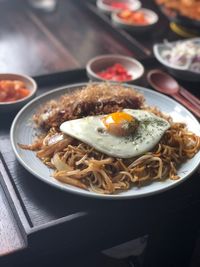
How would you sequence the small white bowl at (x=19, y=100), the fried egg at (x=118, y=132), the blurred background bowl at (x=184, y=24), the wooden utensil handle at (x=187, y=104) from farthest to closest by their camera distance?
1. the blurred background bowl at (x=184, y=24)
2. the wooden utensil handle at (x=187, y=104)
3. the small white bowl at (x=19, y=100)
4. the fried egg at (x=118, y=132)

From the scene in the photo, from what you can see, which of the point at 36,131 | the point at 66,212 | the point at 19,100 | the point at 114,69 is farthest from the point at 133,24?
the point at 66,212

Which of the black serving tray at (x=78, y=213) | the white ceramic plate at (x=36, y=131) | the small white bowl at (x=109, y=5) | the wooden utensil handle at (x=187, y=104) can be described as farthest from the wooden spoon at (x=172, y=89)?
the small white bowl at (x=109, y=5)

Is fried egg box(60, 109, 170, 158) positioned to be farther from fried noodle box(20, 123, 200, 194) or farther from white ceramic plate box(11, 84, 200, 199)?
white ceramic plate box(11, 84, 200, 199)

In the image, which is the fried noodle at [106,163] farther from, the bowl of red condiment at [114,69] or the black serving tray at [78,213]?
the bowl of red condiment at [114,69]

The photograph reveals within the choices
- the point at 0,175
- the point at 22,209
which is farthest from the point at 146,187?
the point at 0,175

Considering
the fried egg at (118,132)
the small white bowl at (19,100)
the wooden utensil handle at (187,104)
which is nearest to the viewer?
the fried egg at (118,132)

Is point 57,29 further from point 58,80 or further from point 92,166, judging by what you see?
point 92,166

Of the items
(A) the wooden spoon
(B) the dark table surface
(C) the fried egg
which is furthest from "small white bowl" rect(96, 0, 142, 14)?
(C) the fried egg
